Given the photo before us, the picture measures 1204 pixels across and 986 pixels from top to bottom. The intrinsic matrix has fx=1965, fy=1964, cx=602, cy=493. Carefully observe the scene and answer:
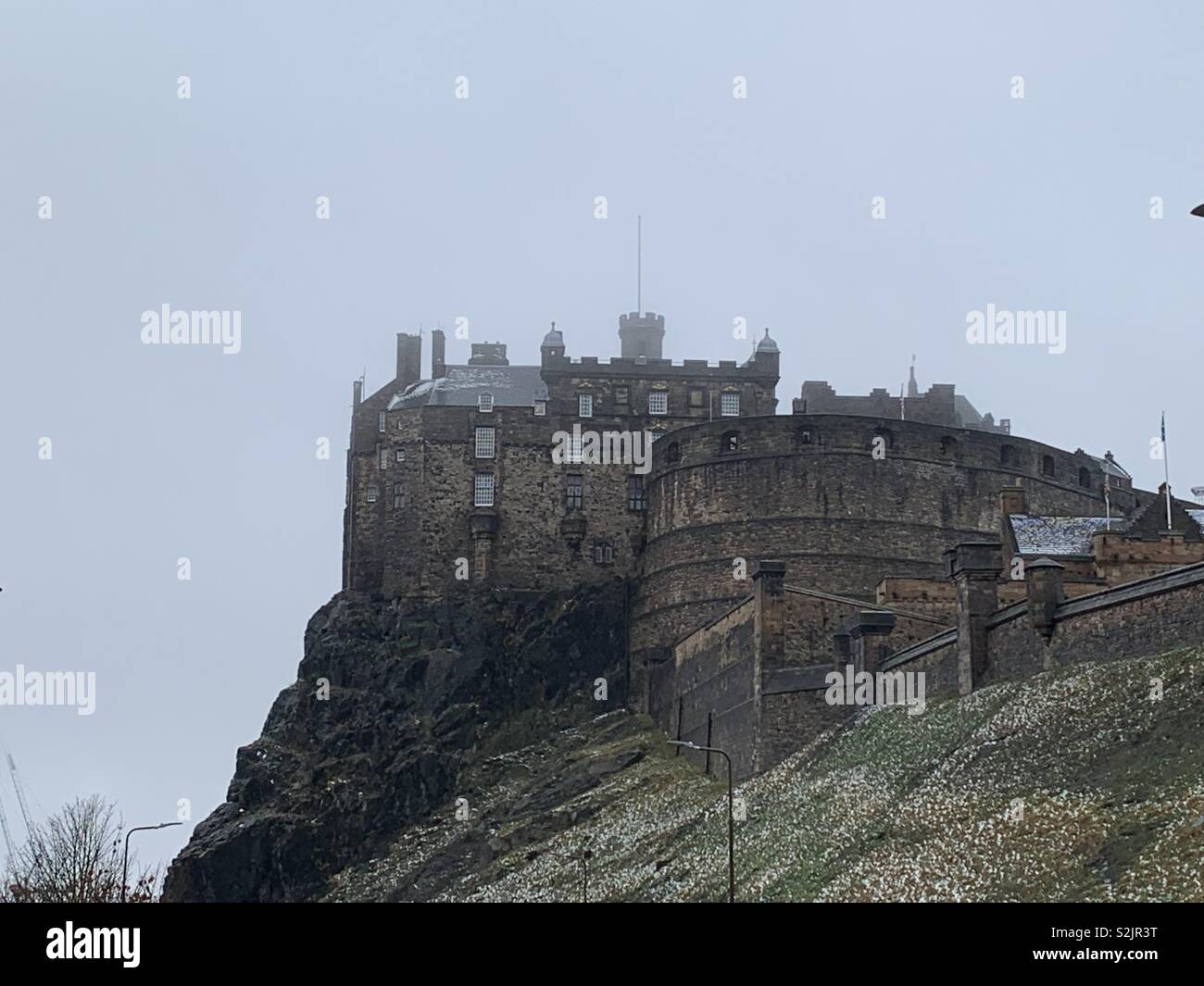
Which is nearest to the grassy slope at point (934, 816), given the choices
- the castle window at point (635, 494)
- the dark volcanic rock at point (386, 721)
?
the dark volcanic rock at point (386, 721)

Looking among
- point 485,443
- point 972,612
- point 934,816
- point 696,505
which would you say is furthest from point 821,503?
point 934,816

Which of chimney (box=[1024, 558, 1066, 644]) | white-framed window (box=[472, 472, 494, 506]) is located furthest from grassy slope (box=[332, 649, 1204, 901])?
white-framed window (box=[472, 472, 494, 506])

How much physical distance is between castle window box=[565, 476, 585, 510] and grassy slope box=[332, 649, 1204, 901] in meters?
15.9

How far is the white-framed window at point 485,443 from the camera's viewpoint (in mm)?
80875

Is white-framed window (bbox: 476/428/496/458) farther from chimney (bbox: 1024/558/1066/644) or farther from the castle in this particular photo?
chimney (bbox: 1024/558/1066/644)

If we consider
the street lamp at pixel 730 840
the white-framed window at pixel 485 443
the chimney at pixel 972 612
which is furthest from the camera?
the white-framed window at pixel 485 443

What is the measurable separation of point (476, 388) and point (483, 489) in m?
6.84

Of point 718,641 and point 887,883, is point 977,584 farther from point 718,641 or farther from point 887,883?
point 718,641

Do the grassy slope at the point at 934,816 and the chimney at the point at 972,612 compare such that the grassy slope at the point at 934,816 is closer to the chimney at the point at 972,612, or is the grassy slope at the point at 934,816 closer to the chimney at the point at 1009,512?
the chimney at the point at 972,612

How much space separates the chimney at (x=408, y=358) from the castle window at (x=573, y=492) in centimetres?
1105

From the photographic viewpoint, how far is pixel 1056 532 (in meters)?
57.4

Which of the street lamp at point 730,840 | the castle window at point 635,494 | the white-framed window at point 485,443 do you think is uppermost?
the white-framed window at point 485,443
